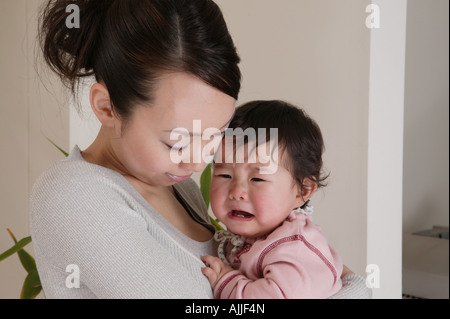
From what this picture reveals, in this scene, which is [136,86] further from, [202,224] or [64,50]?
[202,224]

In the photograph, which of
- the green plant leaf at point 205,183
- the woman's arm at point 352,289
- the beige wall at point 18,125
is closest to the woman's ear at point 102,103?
the woman's arm at point 352,289

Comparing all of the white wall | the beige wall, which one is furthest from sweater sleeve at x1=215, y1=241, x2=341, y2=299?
the beige wall

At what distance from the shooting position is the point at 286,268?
0.98 m

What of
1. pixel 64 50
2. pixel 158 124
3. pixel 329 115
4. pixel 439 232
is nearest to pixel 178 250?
pixel 158 124

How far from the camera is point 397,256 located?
200 cm

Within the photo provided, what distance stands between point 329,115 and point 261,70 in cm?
34

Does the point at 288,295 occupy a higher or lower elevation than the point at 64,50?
lower

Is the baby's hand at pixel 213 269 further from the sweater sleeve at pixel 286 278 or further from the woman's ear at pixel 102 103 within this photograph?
the woman's ear at pixel 102 103

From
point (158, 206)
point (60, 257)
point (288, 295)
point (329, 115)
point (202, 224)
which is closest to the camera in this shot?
point (60, 257)

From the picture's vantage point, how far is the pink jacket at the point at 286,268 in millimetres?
962

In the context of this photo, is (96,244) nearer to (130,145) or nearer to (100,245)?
(100,245)

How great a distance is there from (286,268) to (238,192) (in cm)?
20

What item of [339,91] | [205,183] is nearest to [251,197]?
[205,183]
